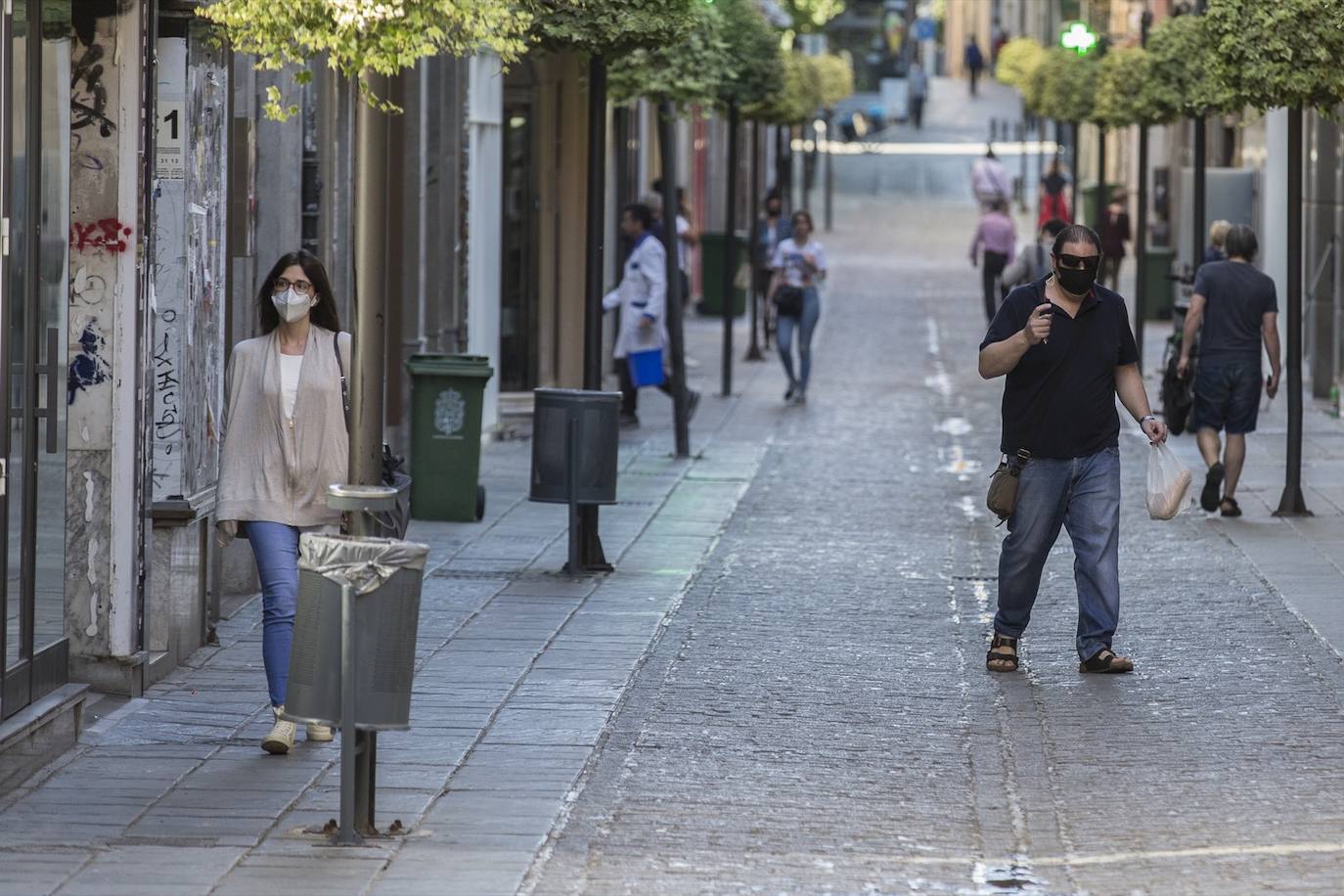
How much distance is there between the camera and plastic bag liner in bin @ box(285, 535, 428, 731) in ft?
22.8

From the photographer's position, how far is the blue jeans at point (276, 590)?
8539mm

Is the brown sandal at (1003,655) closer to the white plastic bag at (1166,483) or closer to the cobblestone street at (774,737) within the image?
the cobblestone street at (774,737)

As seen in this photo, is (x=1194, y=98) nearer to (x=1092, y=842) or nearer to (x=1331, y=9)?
(x=1331, y=9)

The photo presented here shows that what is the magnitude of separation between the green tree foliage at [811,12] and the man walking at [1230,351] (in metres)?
43.6

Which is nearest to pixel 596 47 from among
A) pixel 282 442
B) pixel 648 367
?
pixel 282 442

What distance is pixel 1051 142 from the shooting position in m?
68.8

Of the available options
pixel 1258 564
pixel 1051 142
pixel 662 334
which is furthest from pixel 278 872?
pixel 1051 142

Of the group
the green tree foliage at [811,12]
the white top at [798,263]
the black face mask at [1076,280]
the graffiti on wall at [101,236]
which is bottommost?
the black face mask at [1076,280]

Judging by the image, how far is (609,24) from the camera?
12320 millimetres

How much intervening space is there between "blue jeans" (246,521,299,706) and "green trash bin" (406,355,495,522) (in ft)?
19.6

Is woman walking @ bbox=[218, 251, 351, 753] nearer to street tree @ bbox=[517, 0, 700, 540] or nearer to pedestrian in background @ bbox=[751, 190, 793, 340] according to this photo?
street tree @ bbox=[517, 0, 700, 540]

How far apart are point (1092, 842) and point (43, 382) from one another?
3.94 metres

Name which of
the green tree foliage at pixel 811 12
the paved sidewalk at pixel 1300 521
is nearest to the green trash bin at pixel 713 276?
the paved sidewalk at pixel 1300 521

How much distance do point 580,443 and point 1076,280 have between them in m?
3.74
